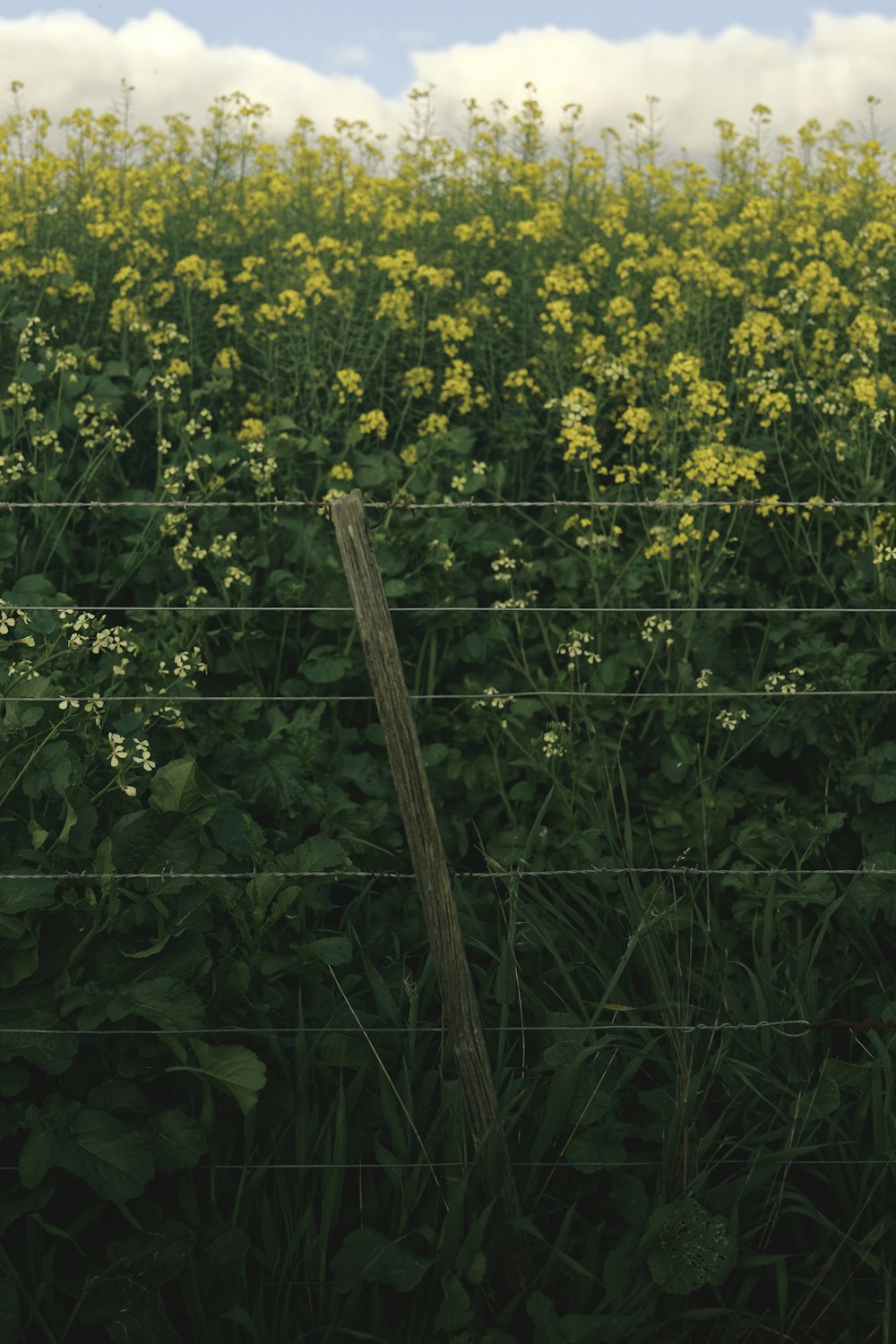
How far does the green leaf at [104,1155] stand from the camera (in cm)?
230

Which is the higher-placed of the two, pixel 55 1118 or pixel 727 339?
pixel 727 339

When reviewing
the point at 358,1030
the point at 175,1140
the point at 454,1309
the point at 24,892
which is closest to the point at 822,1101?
the point at 454,1309

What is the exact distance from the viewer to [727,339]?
580 cm

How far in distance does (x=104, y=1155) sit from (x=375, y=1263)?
547 millimetres

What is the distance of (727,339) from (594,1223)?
14.0 ft

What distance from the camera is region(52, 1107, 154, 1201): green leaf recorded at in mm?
2305

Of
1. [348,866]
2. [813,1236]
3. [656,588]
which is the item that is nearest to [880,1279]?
[813,1236]

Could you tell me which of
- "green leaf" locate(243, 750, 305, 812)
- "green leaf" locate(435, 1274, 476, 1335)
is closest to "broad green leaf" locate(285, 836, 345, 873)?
"green leaf" locate(243, 750, 305, 812)

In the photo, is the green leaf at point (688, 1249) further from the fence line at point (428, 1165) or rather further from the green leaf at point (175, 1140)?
the green leaf at point (175, 1140)

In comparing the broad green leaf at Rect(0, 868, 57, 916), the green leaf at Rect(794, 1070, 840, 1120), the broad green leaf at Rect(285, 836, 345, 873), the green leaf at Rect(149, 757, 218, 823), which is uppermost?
the green leaf at Rect(149, 757, 218, 823)

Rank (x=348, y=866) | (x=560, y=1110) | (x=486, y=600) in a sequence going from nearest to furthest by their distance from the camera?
(x=560, y=1110) < (x=348, y=866) < (x=486, y=600)

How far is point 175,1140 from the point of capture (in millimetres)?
2422

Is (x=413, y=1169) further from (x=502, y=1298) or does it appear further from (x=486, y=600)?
(x=486, y=600)

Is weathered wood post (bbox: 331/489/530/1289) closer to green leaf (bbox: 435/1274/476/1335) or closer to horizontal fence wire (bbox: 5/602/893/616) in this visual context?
green leaf (bbox: 435/1274/476/1335)
